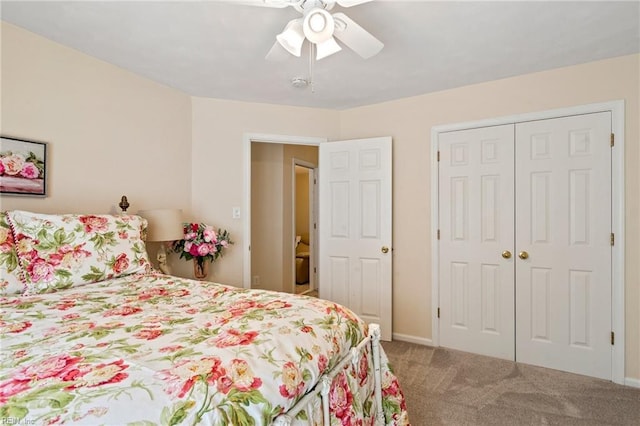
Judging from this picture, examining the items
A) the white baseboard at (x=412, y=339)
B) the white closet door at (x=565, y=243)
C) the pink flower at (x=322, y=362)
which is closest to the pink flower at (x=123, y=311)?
the pink flower at (x=322, y=362)

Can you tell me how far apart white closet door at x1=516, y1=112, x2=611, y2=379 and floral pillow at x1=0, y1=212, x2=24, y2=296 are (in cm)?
326

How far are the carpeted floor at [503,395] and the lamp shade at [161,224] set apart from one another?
200 centimetres

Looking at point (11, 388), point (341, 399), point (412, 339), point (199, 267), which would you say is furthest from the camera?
point (412, 339)

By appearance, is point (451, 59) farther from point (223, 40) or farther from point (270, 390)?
point (270, 390)

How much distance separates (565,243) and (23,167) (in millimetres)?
3700

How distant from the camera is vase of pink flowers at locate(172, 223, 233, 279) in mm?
2752

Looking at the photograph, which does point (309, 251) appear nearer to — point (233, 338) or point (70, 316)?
point (70, 316)

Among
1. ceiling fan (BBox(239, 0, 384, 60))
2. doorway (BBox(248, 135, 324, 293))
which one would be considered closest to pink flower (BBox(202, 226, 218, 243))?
doorway (BBox(248, 135, 324, 293))

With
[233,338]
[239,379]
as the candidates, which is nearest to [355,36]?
[233,338]

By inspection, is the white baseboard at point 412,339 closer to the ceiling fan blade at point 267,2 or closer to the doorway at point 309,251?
the doorway at point 309,251

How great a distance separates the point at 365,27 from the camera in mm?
1996

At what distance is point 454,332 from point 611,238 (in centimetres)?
139

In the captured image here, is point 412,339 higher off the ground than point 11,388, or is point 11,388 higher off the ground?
point 11,388

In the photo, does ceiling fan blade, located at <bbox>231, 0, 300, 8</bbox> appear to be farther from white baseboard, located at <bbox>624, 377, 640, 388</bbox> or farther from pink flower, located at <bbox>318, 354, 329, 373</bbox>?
white baseboard, located at <bbox>624, 377, 640, 388</bbox>
